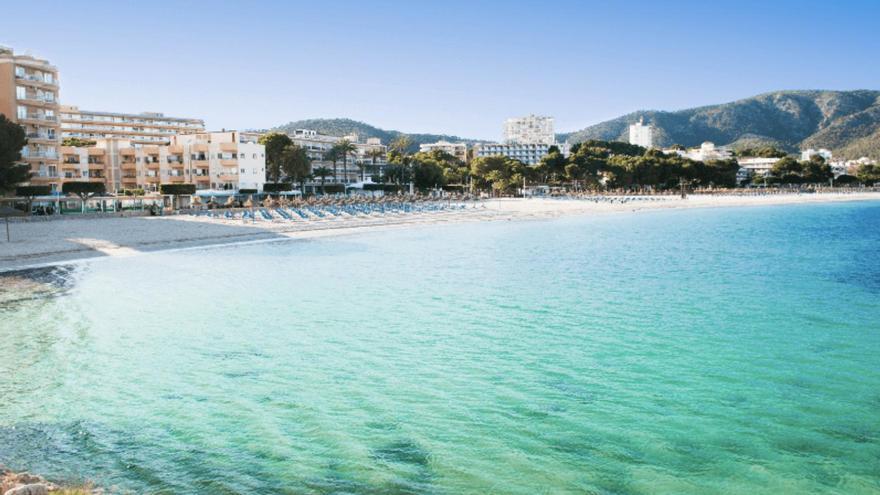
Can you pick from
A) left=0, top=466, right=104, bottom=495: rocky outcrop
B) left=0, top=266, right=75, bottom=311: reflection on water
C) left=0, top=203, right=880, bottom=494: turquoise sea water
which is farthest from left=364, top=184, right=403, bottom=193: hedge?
left=0, top=466, right=104, bottom=495: rocky outcrop

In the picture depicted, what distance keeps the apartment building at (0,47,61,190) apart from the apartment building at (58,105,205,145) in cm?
4761

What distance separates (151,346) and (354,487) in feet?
26.8

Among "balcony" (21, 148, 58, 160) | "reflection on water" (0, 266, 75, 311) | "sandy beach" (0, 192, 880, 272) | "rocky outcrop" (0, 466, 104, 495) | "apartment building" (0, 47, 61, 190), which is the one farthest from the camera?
"balcony" (21, 148, 58, 160)

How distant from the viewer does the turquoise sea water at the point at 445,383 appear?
7.63 meters

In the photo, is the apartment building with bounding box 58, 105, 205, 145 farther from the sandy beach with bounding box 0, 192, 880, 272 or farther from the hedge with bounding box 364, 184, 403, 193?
the sandy beach with bounding box 0, 192, 880, 272

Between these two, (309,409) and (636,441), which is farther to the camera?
(309,409)

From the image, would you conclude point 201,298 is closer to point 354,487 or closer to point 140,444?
point 140,444

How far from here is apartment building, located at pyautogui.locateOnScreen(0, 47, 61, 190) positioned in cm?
5122

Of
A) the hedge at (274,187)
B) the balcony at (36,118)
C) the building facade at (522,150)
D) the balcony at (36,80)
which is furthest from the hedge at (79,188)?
the building facade at (522,150)

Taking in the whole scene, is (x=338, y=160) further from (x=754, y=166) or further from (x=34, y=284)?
(x=34, y=284)

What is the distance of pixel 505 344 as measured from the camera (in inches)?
533

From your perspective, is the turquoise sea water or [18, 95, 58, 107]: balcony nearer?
the turquoise sea water

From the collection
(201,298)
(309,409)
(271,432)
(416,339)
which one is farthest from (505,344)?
(201,298)

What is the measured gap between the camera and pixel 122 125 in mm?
108750
